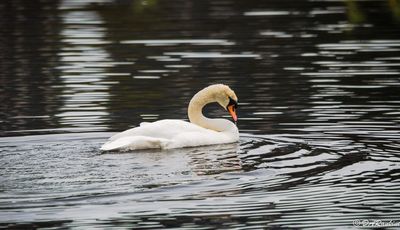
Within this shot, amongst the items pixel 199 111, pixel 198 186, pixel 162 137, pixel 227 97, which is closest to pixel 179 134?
pixel 162 137

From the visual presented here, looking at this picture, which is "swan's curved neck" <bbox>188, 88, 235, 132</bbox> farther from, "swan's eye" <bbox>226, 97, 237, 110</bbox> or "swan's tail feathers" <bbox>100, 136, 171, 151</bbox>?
"swan's tail feathers" <bbox>100, 136, 171, 151</bbox>

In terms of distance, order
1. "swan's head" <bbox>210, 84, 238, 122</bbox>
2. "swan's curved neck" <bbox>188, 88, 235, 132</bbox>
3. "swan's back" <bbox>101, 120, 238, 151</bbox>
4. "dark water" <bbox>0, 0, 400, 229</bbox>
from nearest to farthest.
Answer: "dark water" <bbox>0, 0, 400, 229</bbox>
"swan's back" <bbox>101, 120, 238, 151</bbox>
"swan's curved neck" <bbox>188, 88, 235, 132</bbox>
"swan's head" <bbox>210, 84, 238, 122</bbox>

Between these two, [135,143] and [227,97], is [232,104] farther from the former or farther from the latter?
[135,143]

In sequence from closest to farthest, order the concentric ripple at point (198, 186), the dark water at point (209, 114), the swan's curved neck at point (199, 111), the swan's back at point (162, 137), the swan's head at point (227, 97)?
the concentric ripple at point (198, 186) < the dark water at point (209, 114) < the swan's back at point (162, 137) < the swan's curved neck at point (199, 111) < the swan's head at point (227, 97)

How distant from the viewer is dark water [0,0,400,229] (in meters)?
12.1

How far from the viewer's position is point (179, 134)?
15961mm

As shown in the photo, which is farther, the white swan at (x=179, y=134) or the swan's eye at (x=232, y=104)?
the swan's eye at (x=232, y=104)

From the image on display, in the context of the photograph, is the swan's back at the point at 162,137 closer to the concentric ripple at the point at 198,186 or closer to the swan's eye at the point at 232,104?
the concentric ripple at the point at 198,186

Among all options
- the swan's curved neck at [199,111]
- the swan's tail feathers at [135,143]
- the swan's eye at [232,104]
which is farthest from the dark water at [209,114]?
the swan's curved neck at [199,111]

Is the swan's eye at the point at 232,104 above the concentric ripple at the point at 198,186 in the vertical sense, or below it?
below

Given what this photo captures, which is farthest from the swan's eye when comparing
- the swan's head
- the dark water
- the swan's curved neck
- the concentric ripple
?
the concentric ripple

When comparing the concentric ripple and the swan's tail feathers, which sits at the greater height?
the concentric ripple

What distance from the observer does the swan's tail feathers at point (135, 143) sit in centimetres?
1530

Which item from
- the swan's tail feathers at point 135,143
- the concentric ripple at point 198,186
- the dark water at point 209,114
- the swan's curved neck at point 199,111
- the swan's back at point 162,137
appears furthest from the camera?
the swan's curved neck at point 199,111
